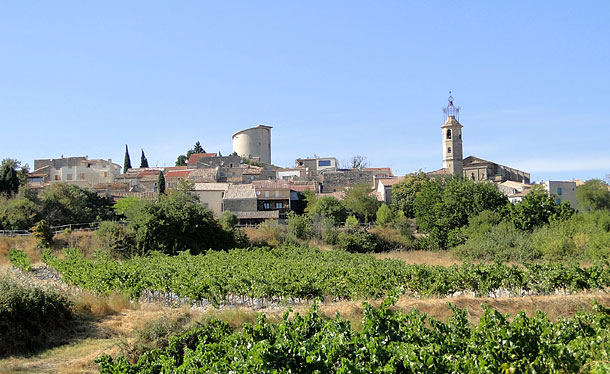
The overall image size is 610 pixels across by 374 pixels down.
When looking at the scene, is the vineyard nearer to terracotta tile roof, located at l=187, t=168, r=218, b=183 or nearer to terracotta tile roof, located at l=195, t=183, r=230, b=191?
terracotta tile roof, located at l=195, t=183, r=230, b=191

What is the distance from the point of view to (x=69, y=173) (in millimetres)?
68062

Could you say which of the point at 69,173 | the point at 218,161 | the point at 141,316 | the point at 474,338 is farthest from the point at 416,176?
the point at 474,338

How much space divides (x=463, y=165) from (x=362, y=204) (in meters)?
→ 30.3

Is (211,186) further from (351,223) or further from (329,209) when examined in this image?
(351,223)

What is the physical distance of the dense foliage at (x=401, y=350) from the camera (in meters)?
7.02

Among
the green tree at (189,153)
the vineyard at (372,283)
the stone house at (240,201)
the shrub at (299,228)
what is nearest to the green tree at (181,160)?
the green tree at (189,153)

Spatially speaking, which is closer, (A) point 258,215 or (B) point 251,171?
(A) point 258,215

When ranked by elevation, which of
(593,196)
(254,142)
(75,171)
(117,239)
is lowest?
(117,239)

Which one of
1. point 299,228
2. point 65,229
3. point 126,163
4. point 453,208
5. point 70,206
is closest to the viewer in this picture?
point 65,229

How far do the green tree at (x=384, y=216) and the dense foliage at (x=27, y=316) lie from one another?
36.7m

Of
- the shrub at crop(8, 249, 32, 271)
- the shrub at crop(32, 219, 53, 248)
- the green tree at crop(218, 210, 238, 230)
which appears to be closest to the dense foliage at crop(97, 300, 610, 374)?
the shrub at crop(8, 249, 32, 271)

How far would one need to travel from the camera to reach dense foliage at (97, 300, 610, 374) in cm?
702

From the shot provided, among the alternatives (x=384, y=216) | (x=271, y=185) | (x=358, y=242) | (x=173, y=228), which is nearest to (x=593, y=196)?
(x=384, y=216)

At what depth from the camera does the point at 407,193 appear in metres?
55.6
